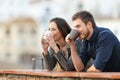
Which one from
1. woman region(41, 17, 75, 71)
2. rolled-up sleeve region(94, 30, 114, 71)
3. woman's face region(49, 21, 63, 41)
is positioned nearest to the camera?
rolled-up sleeve region(94, 30, 114, 71)

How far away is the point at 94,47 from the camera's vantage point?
6.19 metres

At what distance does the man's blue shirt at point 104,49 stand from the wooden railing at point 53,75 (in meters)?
0.35

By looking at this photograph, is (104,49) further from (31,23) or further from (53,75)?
(31,23)

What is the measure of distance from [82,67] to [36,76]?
0.49 meters

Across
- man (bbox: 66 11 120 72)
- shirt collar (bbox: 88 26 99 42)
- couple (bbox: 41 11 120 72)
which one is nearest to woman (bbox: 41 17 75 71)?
couple (bbox: 41 11 120 72)

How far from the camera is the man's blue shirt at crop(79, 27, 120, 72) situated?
233 inches

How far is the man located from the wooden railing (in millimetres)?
318

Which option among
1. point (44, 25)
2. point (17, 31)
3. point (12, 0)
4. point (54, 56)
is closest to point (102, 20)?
point (44, 25)

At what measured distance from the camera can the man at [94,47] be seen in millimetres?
5945

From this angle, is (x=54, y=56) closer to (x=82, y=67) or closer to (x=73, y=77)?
(x=82, y=67)

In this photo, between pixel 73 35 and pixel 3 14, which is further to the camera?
pixel 3 14

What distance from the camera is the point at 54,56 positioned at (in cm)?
692

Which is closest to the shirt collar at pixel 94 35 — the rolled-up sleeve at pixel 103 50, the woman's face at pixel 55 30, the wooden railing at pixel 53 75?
the rolled-up sleeve at pixel 103 50

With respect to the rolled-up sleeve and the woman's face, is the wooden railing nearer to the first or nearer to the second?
the rolled-up sleeve
